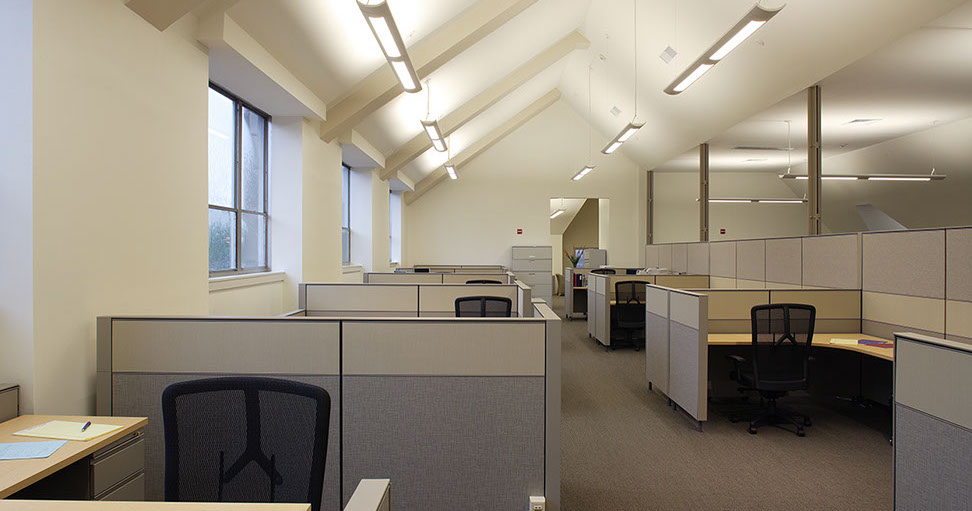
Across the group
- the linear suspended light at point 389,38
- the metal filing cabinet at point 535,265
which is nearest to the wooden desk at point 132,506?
the linear suspended light at point 389,38

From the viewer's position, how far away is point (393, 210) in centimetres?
1159

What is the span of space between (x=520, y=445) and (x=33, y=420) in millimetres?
1924

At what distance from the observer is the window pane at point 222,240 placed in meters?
4.16

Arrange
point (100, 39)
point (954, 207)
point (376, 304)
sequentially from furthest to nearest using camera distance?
point (954, 207), point (376, 304), point (100, 39)

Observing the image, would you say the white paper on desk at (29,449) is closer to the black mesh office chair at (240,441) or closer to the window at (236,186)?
the black mesh office chair at (240,441)

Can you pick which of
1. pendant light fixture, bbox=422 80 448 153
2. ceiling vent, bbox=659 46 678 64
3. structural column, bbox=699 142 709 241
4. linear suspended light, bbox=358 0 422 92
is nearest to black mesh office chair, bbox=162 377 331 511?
linear suspended light, bbox=358 0 422 92

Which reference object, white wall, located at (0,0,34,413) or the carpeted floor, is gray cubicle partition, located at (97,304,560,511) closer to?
white wall, located at (0,0,34,413)

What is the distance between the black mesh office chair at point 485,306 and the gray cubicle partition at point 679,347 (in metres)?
1.39

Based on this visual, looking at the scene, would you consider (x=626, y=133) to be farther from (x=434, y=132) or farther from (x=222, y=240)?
(x=222, y=240)

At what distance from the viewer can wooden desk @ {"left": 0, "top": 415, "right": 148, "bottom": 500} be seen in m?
1.47

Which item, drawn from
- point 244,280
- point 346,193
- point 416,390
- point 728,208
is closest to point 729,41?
point 416,390

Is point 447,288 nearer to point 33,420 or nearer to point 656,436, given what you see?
point 656,436

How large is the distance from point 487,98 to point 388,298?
4.69m

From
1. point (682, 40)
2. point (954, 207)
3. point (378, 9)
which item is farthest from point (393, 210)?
point (954, 207)
